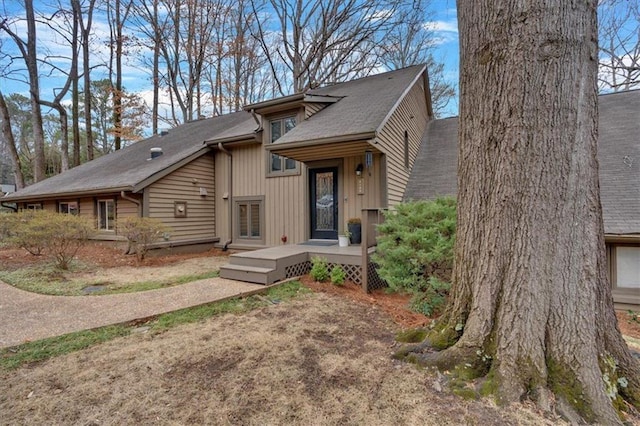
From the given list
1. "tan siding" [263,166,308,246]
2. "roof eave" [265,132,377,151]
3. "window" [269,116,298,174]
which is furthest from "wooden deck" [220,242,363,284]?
"window" [269,116,298,174]

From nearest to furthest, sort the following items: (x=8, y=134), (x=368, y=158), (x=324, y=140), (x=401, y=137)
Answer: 1. (x=324, y=140)
2. (x=368, y=158)
3. (x=401, y=137)
4. (x=8, y=134)

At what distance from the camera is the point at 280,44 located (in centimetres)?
1656

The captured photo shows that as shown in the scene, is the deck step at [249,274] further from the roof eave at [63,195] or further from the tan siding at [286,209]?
the roof eave at [63,195]

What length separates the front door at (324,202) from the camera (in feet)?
26.0

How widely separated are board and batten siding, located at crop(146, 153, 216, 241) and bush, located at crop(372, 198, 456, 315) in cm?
662

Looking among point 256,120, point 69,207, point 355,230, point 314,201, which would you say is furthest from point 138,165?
point 355,230

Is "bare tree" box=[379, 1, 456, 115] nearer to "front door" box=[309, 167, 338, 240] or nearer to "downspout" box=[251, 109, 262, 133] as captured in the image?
"downspout" box=[251, 109, 262, 133]

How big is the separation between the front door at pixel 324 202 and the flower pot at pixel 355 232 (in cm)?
76

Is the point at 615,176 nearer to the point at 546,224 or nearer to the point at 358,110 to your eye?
the point at 358,110

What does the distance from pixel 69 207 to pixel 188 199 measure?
5.00 m

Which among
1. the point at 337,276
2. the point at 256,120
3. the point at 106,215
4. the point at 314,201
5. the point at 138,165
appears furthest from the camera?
the point at 138,165

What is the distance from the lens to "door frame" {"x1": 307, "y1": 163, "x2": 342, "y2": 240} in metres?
7.83

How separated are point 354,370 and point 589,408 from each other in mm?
1627

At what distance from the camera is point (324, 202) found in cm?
812
